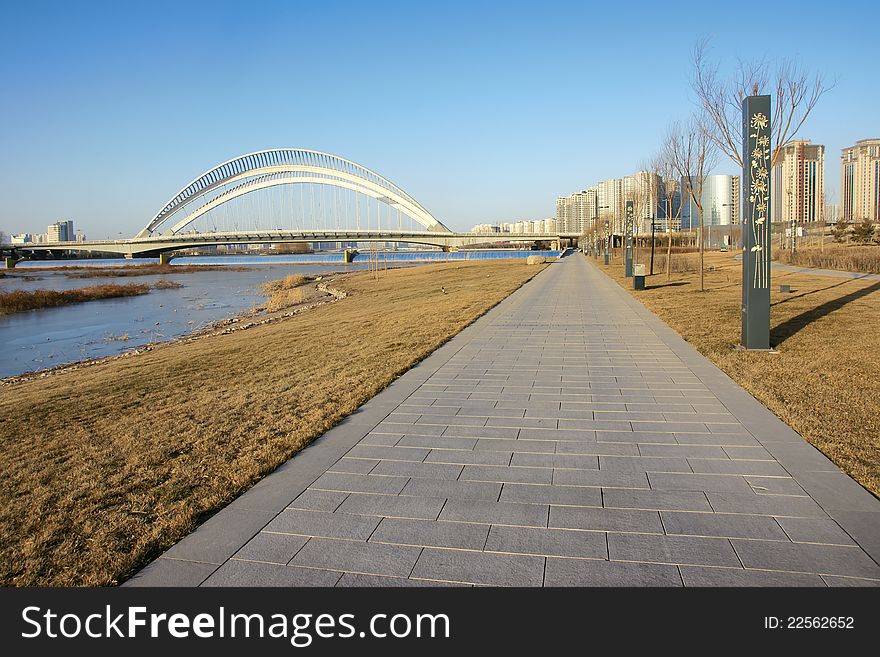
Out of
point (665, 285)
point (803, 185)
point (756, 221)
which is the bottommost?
point (665, 285)

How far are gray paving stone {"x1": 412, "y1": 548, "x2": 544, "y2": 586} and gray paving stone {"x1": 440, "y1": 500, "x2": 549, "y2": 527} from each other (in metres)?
0.41

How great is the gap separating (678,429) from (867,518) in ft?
6.41

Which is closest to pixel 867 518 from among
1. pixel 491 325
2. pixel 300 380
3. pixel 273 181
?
pixel 300 380

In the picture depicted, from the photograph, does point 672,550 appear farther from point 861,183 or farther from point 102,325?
point 861,183

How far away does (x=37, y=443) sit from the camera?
19.5 ft

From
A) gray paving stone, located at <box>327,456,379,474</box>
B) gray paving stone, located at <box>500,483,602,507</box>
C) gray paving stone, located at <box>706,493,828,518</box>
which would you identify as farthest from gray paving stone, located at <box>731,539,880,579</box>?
gray paving stone, located at <box>327,456,379,474</box>

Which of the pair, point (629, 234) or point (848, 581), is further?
point (629, 234)

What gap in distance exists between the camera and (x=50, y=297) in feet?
122

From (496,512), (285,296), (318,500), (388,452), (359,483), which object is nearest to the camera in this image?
(496,512)

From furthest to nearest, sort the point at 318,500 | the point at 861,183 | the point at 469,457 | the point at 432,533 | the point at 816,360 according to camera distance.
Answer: the point at 861,183
the point at 816,360
the point at 469,457
the point at 318,500
the point at 432,533

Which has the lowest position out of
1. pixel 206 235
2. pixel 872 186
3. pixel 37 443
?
pixel 37 443

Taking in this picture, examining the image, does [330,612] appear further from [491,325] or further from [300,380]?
[491,325]

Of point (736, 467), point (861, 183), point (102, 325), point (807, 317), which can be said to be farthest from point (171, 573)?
point (861, 183)

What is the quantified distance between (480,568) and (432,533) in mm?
461
